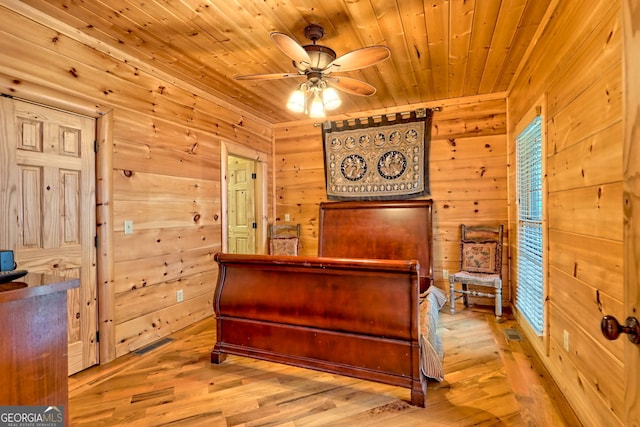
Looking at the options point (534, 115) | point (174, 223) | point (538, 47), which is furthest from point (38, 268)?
point (538, 47)

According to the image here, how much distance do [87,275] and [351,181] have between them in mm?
3147

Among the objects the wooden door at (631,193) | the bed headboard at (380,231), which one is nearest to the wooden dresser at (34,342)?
the wooden door at (631,193)

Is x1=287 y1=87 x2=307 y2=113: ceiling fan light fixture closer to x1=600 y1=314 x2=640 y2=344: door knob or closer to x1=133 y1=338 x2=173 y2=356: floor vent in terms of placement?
x1=600 y1=314 x2=640 y2=344: door knob

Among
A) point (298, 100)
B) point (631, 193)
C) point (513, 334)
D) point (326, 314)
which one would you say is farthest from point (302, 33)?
point (513, 334)

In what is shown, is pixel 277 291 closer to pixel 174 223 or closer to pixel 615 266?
pixel 174 223

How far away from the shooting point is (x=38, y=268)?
85.7 inches

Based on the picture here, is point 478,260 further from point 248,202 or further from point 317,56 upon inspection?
point 248,202

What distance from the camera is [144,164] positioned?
9.59 feet

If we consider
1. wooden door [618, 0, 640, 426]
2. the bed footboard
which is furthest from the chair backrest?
wooden door [618, 0, 640, 426]

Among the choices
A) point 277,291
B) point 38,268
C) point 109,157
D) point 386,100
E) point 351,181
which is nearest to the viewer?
point 38,268

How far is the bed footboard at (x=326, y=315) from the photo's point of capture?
2039 millimetres

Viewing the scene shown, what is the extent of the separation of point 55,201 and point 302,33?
2.21m

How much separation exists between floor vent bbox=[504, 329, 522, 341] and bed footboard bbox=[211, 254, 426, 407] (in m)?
1.49

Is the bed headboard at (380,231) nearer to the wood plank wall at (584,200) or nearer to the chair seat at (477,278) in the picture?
the chair seat at (477,278)
